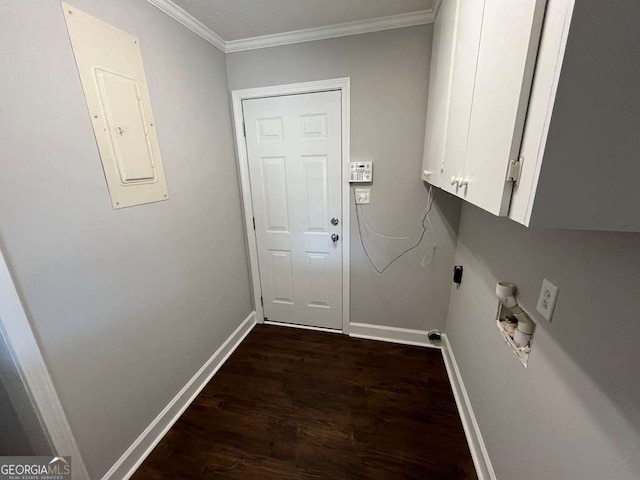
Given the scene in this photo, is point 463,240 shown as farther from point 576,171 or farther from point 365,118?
point 576,171

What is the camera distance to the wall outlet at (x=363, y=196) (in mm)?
1990

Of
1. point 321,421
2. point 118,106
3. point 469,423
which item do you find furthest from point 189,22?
point 469,423

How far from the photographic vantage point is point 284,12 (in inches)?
61.2

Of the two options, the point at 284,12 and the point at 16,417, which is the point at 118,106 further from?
the point at 16,417

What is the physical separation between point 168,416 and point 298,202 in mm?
1733

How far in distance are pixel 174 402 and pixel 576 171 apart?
7.12 feet

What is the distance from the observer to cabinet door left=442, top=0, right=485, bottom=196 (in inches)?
33.5

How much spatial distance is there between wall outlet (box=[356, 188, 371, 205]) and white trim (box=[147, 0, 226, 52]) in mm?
1519

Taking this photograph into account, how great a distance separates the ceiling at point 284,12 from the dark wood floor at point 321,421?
8.13 feet

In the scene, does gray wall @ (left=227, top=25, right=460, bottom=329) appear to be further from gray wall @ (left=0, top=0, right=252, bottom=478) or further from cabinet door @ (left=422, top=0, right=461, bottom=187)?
gray wall @ (left=0, top=0, right=252, bottom=478)

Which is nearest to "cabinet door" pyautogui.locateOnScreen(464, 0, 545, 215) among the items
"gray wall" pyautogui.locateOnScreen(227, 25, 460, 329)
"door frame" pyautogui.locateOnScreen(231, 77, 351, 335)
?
"gray wall" pyautogui.locateOnScreen(227, 25, 460, 329)

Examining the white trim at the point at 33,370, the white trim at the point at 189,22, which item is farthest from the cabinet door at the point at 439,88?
the white trim at the point at 33,370

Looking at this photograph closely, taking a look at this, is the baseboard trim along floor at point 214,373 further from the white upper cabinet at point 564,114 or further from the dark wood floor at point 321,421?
the white upper cabinet at point 564,114

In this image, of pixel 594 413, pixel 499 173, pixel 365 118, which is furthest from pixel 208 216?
pixel 594 413
